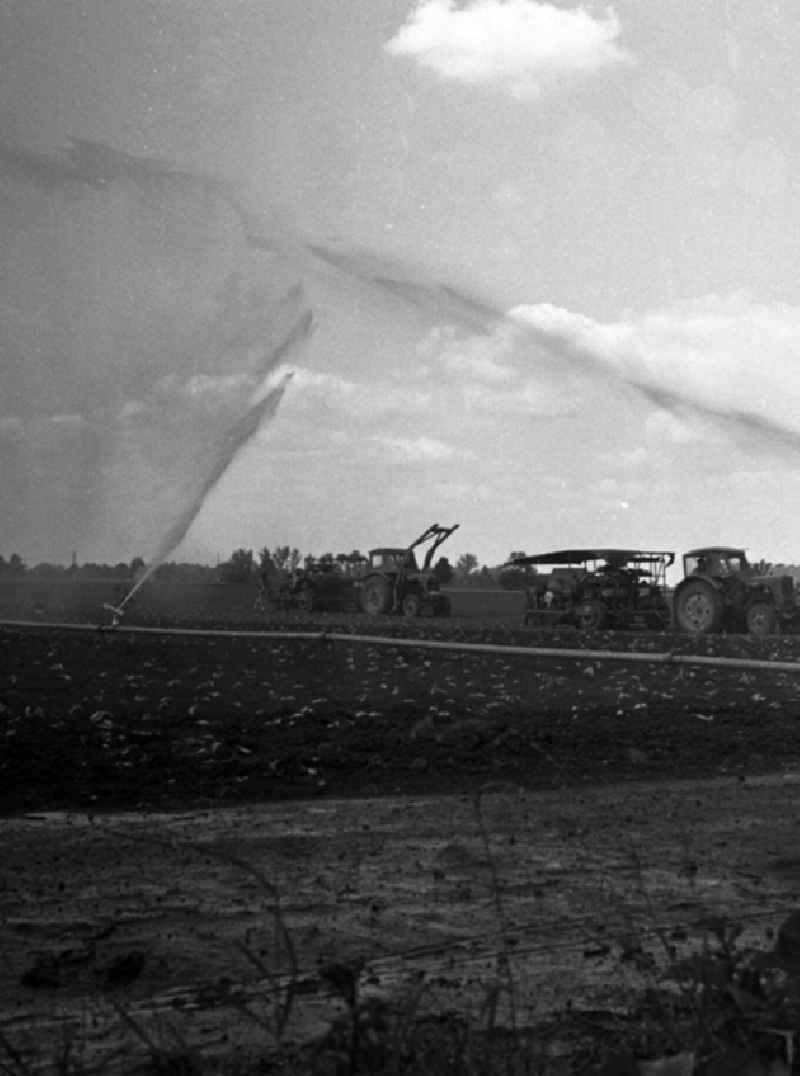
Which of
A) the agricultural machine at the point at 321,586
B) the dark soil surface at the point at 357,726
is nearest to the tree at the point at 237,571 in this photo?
the agricultural machine at the point at 321,586

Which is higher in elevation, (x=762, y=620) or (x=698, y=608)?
(x=698, y=608)

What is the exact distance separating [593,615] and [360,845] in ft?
86.0

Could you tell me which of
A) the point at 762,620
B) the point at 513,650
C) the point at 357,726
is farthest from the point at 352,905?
the point at 762,620

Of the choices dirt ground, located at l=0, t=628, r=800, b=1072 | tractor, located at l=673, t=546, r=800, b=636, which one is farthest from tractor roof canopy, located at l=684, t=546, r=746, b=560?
dirt ground, located at l=0, t=628, r=800, b=1072

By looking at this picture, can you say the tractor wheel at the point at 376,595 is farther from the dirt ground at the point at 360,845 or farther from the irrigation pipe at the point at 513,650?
the dirt ground at the point at 360,845

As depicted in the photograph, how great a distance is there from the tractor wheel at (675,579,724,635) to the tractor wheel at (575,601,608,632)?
236cm

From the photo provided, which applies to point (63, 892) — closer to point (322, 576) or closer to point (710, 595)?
point (710, 595)

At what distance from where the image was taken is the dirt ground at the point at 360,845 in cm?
419

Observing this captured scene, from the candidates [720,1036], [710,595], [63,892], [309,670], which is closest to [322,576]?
[710,595]

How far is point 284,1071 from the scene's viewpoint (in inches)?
133

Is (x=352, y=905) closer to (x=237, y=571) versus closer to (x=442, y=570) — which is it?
(x=442, y=570)

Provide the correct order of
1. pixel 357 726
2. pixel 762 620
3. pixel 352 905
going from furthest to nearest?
pixel 762 620
pixel 357 726
pixel 352 905

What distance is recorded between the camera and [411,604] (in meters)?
41.2

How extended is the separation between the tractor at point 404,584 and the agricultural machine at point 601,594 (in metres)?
6.42
